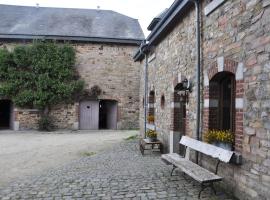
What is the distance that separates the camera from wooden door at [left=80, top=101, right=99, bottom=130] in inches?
750

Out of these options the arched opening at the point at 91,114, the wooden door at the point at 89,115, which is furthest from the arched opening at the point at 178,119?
the wooden door at the point at 89,115

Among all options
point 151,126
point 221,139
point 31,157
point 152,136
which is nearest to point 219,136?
point 221,139

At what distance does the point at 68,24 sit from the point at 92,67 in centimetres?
345

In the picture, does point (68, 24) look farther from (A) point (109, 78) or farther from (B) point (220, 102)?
(B) point (220, 102)

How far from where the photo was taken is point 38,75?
18.1m

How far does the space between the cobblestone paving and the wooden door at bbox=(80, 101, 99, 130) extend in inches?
441

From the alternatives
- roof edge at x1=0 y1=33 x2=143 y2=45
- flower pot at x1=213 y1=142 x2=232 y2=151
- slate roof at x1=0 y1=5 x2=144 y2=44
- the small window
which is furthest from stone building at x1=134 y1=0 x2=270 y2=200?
slate roof at x1=0 y1=5 x2=144 y2=44

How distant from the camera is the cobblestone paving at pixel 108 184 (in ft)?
16.9

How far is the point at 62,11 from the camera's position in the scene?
21.8 metres

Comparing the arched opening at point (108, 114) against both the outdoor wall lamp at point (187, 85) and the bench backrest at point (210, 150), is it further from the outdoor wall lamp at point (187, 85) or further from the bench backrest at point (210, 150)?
the bench backrest at point (210, 150)

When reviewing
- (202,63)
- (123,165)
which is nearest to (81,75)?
(123,165)

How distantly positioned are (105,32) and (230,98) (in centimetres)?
1469

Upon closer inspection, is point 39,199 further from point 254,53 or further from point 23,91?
point 23,91

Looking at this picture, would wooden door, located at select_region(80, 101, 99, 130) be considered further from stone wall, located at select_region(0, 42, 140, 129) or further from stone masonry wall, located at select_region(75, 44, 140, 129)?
stone masonry wall, located at select_region(75, 44, 140, 129)
